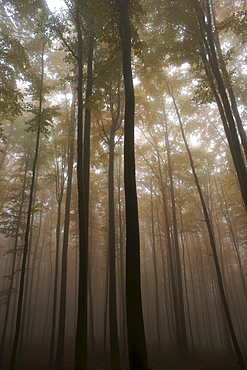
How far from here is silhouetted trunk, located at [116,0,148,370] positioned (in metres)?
2.98

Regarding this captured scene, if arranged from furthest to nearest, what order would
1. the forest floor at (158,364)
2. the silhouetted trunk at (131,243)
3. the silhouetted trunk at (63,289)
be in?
the forest floor at (158,364), the silhouetted trunk at (63,289), the silhouetted trunk at (131,243)

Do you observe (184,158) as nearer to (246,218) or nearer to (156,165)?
(156,165)

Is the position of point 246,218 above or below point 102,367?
above

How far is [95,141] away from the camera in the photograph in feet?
29.9

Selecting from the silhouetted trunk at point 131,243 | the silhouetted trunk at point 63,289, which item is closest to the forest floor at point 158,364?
the silhouetted trunk at point 63,289

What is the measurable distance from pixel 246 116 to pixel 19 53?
43.9 ft

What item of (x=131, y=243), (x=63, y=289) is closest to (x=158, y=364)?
(x=63, y=289)

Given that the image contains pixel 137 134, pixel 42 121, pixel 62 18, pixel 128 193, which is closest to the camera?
pixel 128 193

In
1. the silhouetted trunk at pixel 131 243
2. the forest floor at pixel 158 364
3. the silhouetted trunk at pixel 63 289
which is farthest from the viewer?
the forest floor at pixel 158 364

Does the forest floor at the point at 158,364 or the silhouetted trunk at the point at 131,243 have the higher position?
the silhouetted trunk at the point at 131,243

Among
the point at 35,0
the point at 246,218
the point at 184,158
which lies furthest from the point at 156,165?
the point at 35,0

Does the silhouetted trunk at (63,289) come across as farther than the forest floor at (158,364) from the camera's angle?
No

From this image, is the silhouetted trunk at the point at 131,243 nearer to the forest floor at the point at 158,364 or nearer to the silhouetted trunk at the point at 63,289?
the silhouetted trunk at the point at 63,289

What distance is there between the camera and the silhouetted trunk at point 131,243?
9.79 feet
